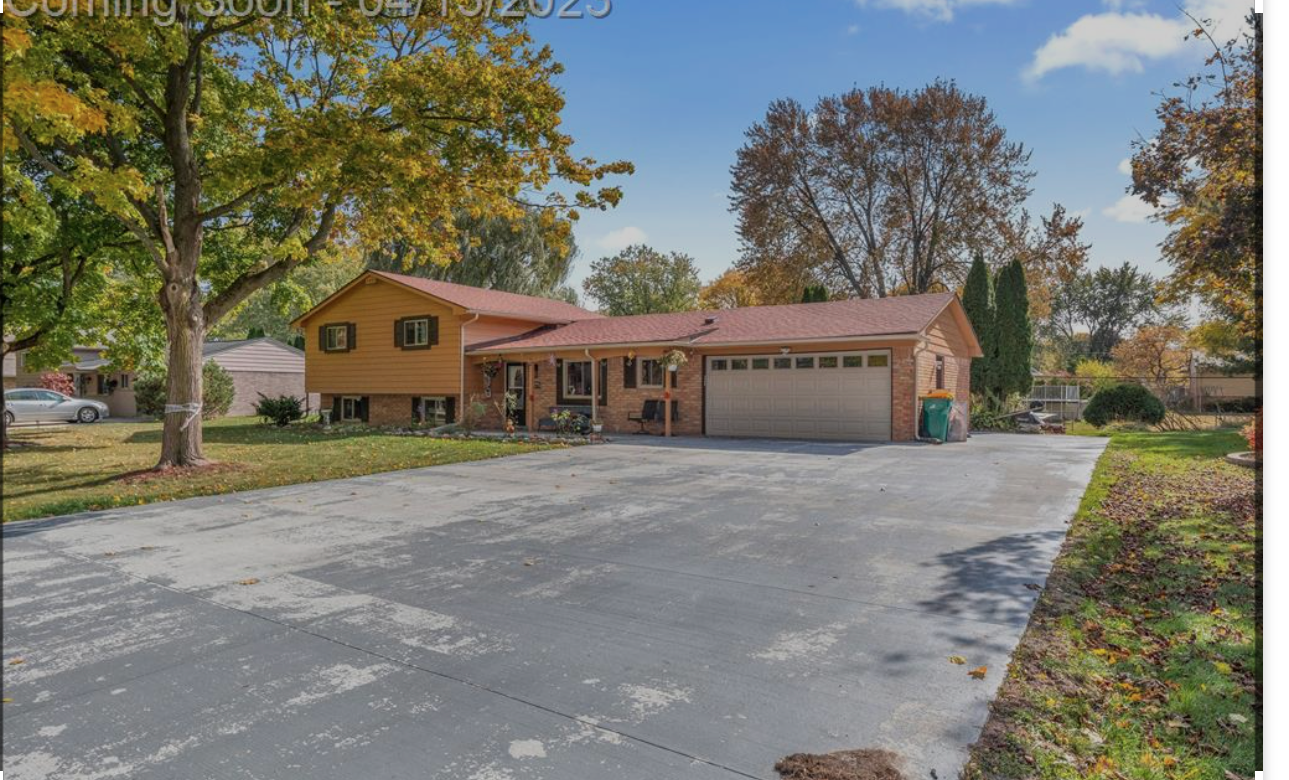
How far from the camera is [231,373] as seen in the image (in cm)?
3006

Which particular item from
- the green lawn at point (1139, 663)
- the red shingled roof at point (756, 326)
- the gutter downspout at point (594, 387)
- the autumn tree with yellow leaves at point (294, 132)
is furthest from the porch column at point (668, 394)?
the green lawn at point (1139, 663)

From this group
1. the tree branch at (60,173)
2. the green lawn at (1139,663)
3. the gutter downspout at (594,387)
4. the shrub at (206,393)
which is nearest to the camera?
the green lawn at (1139,663)

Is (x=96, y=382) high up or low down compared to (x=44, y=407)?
up

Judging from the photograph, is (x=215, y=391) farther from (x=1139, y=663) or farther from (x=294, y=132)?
(x=1139, y=663)

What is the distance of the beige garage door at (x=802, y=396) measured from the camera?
632 inches

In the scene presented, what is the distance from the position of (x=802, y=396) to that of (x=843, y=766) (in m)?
14.9

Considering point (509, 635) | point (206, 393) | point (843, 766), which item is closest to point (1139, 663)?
point (843, 766)

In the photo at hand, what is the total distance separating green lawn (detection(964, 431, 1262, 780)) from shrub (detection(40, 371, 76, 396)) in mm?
35582

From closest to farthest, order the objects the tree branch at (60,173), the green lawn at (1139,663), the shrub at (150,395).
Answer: the green lawn at (1139,663) → the tree branch at (60,173) → the shrub at (150,395)

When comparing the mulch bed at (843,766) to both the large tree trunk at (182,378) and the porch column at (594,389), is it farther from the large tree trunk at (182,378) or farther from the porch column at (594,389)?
the porch column at (594,389)

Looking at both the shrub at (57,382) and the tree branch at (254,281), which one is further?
the shrub at (57,382)

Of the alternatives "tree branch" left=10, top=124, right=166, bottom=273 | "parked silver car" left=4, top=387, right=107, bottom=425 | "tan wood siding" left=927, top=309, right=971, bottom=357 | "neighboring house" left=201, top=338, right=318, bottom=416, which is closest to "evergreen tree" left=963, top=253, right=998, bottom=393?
"tan wood siding" left=927, top=309, right=971, bottom=357

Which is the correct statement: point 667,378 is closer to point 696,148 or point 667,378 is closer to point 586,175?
point 696,148

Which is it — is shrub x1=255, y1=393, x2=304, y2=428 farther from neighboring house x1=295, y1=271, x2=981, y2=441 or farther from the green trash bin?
the green trash bin
